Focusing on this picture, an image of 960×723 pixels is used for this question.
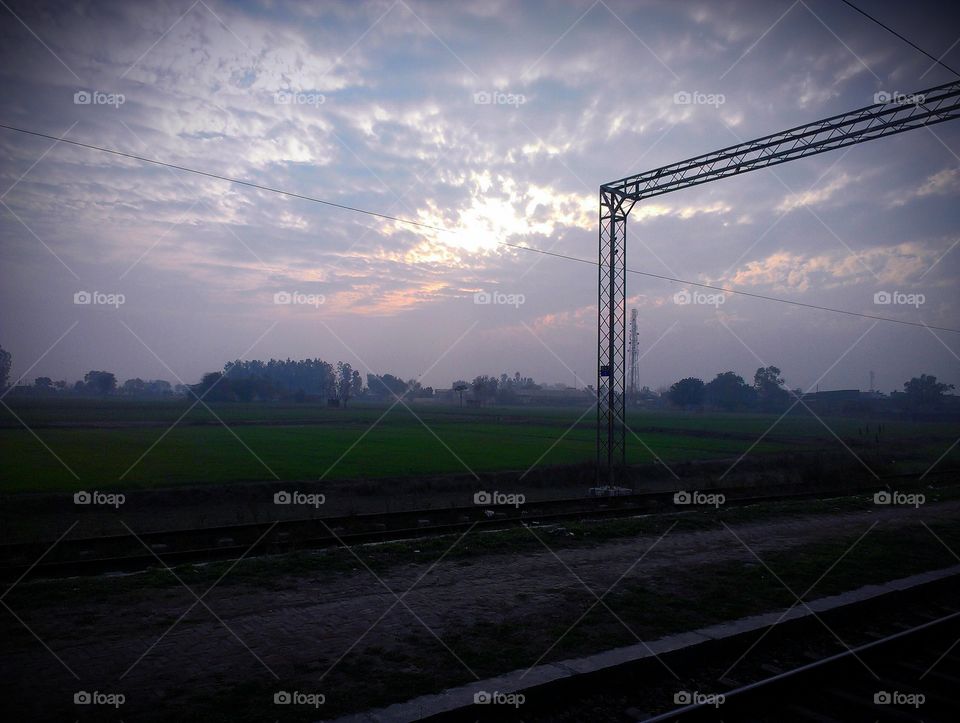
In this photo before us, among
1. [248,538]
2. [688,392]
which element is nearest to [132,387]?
[688,392]

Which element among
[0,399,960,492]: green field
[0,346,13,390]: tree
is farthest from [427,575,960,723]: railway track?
[0,346,13,390]: tree

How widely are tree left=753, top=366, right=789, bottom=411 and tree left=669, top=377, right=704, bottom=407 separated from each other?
14.0 m

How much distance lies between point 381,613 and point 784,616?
4.99 metres

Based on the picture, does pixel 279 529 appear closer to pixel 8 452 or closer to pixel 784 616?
pixel 784 616

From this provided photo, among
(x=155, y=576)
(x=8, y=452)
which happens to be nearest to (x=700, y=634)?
(x=155, y=576)

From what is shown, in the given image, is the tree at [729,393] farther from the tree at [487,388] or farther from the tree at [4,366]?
the tree at [4,366]

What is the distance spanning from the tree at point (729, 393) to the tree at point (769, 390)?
8.23 feet

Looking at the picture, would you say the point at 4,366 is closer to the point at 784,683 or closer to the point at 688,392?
the point at 784,683

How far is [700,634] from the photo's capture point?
21.3ft

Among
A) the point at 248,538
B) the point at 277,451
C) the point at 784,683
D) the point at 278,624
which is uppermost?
the point at 784,683

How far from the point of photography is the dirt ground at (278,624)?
5.30 meters

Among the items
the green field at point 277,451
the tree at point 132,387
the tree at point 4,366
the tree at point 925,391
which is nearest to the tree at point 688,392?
the tree at point 925,391

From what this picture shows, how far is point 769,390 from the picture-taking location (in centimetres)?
13700

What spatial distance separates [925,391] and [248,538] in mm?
144671
